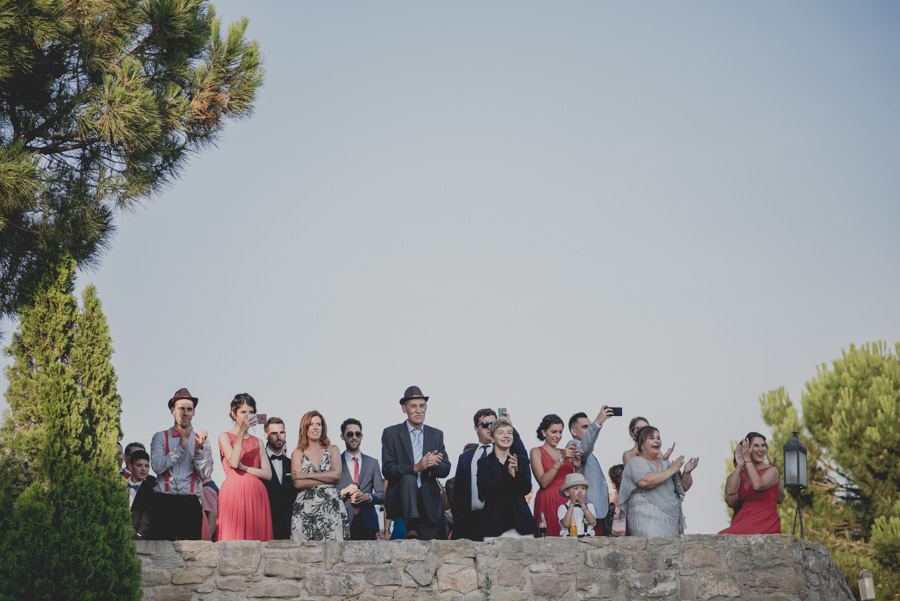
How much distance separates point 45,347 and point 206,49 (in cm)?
362

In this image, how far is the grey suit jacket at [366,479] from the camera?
9.59m

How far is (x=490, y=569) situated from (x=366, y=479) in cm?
158

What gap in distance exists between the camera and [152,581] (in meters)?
8.30

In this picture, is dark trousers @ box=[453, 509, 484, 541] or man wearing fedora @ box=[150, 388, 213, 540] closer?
man wearing fedora @ box=[150, 388, 213, 540]

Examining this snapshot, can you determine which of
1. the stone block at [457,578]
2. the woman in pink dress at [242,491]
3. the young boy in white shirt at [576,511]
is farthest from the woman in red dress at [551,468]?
the woman in pink dress at [242,491]

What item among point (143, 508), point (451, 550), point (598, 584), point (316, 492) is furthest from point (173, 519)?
point (598, 584)

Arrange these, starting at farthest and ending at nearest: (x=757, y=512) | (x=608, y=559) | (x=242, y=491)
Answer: (x=757, y=512), (x=608, y=559), (x=242, y=491)

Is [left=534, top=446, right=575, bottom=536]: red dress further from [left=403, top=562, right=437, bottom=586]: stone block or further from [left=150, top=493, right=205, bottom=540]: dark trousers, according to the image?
[left=150, top=493, right=205, bottom=540]: dark trousers

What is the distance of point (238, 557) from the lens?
A: 27.7 feet

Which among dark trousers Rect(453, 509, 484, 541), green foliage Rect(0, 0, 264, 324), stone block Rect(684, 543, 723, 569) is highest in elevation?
green foliage Rect(0, 0, 264, 324)

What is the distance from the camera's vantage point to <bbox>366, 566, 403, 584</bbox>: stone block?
28.1 feet

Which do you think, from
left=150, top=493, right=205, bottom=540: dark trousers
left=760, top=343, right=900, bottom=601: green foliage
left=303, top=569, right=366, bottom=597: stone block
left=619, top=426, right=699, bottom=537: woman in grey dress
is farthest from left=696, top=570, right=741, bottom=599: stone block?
left=760, top=343, right=900, bottom=601: green foliage

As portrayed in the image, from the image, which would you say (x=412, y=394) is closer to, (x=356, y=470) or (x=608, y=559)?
(x=356, y=470)

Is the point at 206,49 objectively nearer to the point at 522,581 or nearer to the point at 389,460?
the point at 389,460
